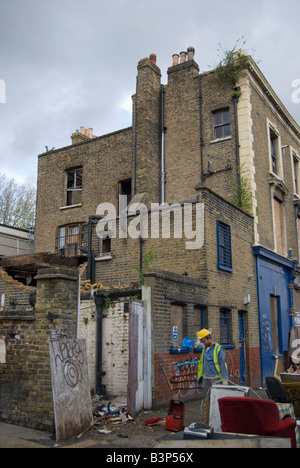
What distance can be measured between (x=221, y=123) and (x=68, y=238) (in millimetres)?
8965

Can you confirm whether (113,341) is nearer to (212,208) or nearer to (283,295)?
(212,208)

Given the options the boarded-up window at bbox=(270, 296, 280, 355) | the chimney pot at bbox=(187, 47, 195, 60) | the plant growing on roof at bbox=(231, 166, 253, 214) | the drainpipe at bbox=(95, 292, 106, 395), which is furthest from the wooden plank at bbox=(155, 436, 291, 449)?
the chimney pot at bbox=(187, 47, 195, 60)

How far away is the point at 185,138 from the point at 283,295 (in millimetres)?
8053

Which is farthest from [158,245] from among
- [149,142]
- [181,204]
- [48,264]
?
[149,142]

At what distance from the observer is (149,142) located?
1856 centimetres

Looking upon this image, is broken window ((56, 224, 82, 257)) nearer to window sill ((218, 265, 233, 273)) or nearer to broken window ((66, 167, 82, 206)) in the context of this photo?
broken window ((66, 167, 82, 206))

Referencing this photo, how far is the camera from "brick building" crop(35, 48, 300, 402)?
13078 millimetres

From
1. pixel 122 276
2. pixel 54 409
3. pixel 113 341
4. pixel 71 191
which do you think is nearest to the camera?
pixel 54 409

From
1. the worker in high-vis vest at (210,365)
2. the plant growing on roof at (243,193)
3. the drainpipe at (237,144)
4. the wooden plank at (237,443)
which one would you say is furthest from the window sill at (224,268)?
the wooden plank at (237,443)

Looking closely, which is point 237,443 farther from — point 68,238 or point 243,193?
point 68,238

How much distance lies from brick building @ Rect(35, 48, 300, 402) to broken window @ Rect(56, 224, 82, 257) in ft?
0.21

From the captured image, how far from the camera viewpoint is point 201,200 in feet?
42.8

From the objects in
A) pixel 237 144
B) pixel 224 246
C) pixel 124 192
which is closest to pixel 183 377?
pixel 224 246

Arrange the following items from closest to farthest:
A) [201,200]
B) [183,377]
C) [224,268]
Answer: [183,377] < [201,200] < [224,268]
